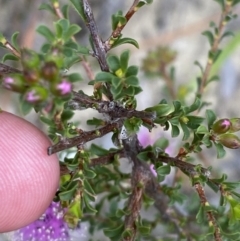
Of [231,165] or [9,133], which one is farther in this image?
[231,165]

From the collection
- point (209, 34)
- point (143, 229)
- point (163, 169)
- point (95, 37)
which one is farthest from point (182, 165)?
point (209, 34)

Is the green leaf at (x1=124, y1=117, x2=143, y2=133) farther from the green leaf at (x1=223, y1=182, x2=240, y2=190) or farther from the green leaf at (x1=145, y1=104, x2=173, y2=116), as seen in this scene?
the green leaf at (x1=223, y1=182, x2=240, y2=190)

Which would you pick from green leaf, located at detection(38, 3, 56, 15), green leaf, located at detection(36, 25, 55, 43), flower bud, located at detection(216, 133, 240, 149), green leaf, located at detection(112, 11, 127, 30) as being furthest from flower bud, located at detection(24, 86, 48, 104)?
green leaf, located at detection(38, 3, 56, 15)

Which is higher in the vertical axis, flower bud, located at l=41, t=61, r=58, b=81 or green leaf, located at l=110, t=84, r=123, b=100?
green leaf, located at l=110, t=84, r=123, b=100

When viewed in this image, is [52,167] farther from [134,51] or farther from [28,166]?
[134,51]

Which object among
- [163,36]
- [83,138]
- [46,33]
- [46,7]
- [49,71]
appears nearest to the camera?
[49,71]

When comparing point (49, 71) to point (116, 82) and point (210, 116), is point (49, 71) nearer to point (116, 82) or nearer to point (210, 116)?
point (116, 82)

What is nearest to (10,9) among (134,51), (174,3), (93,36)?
(134,51)
